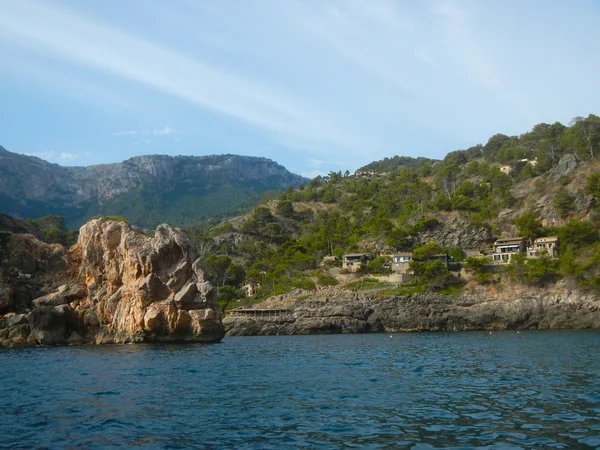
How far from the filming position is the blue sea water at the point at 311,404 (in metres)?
12.9

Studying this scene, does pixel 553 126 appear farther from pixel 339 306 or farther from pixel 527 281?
pixel 339 306

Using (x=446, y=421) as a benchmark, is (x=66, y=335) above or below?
below

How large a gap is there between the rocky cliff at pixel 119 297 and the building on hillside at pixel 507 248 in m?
55.2

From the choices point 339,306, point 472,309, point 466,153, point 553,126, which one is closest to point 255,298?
point 339,306

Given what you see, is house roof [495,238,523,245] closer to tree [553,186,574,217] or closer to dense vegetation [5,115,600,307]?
dense vegetation [5,115,600,307]

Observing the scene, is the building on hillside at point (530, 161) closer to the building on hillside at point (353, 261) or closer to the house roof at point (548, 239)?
the house roof at point (548, 239)

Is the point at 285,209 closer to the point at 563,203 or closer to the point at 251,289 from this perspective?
the point at 251,289

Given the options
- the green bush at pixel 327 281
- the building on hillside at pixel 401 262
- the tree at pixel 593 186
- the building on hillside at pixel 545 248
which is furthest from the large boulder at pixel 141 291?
the tree at pixel 593 186

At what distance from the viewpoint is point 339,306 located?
75375mm

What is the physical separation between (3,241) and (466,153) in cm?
14116

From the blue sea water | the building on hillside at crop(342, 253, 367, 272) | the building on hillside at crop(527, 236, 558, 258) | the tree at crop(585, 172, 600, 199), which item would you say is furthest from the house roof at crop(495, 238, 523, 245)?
the blue sea water

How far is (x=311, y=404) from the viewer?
1734 cm

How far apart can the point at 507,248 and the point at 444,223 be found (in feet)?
56.1

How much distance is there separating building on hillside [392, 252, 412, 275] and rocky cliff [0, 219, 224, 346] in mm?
48143
